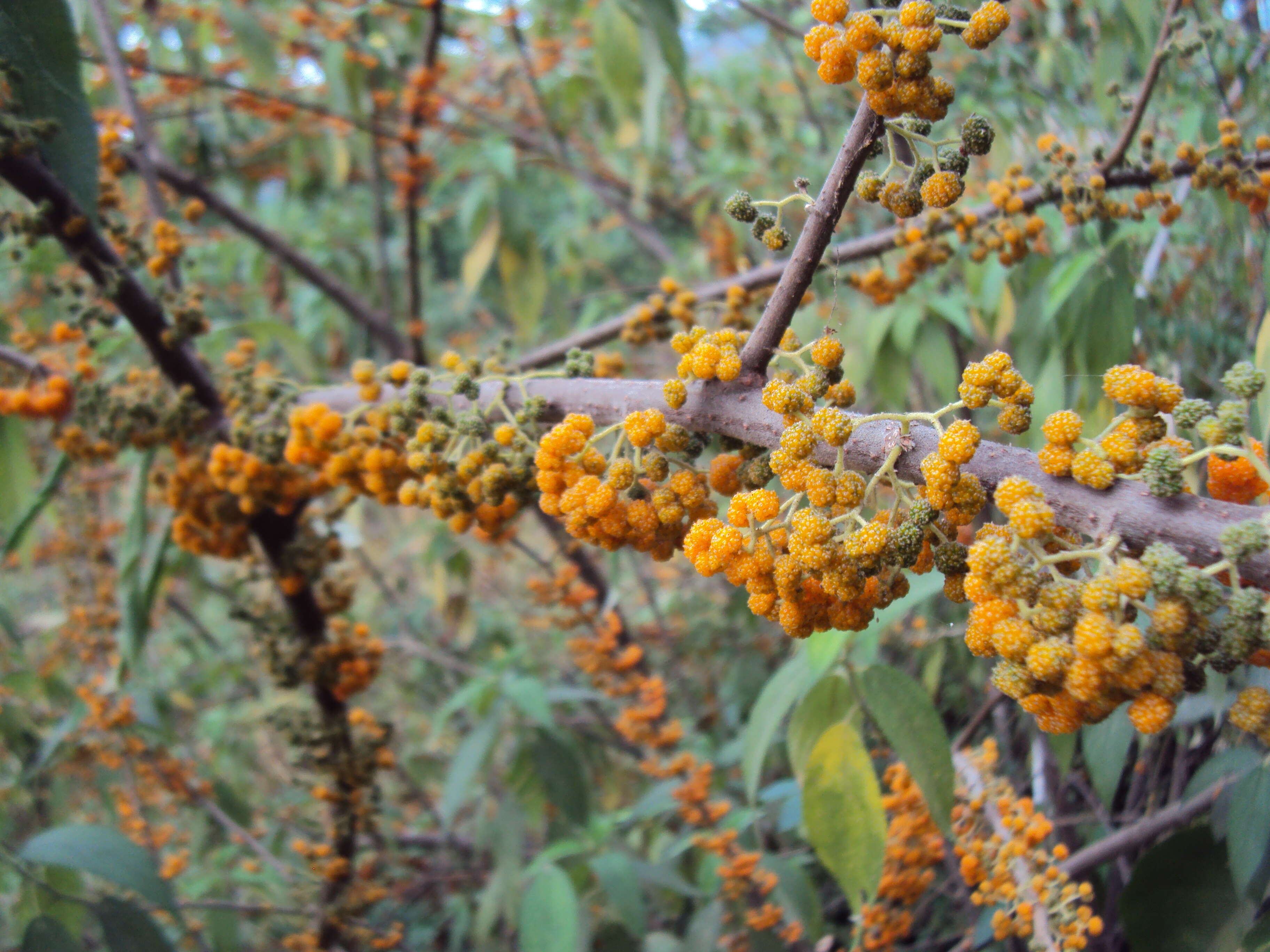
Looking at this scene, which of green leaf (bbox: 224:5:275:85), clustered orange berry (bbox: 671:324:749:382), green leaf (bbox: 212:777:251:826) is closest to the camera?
clustered orange berry (bbox: 671:324:749:382)

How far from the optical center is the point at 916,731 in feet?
4.87

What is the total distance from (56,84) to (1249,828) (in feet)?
6.93

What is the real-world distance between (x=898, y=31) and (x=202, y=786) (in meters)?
3.88

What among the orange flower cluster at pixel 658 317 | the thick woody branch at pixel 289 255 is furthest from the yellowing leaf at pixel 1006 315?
the thick woody branch at pixel 289 255

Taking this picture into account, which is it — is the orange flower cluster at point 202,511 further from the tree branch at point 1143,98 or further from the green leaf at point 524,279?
the tree branch at point 1143,98

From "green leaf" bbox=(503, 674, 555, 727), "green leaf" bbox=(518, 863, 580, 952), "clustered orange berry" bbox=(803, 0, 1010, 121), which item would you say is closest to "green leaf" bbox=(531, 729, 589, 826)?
"green leaf" bbox=(503, 674, 555, 727)

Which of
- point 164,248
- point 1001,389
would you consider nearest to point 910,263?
point 1001,389

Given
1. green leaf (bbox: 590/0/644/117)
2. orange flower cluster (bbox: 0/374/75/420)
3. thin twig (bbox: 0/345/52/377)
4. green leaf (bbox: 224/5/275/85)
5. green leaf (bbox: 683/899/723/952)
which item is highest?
green leaf (bbox: 224/5/275/85)

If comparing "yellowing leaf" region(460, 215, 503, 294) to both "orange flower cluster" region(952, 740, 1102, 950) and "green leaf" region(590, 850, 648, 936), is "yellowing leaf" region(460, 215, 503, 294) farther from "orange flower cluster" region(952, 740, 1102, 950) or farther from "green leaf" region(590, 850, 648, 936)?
"orange flower cluster" region(952, 740, 1102, 950)

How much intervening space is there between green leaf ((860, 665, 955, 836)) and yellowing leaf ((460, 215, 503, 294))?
8.34ft

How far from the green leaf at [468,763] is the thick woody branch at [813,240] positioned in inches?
87.3

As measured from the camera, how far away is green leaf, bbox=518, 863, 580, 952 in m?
2.09

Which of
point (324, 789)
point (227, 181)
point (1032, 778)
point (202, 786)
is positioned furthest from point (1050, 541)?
point (227, 181)

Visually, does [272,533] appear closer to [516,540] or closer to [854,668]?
[516,540]
